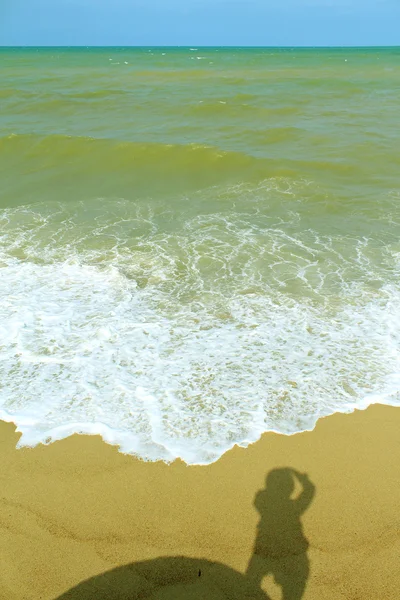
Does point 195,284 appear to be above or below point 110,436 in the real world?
above

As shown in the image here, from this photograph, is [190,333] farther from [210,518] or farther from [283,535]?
[283,535]

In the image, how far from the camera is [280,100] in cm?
2091

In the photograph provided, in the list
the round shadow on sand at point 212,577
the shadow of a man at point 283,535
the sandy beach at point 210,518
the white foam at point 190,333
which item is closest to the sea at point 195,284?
the white foam at point 190,333

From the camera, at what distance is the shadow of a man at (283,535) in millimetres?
2986

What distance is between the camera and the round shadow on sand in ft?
9.51

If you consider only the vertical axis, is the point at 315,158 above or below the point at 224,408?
above

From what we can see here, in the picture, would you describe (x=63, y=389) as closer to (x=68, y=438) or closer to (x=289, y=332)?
(x=68, y=438)

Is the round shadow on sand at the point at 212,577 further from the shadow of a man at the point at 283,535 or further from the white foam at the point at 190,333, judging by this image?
the white foam at the point at 190,333

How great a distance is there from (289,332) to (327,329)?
452 mm

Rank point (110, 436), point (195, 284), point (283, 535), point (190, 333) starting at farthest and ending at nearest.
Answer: point (195, 284)
point (190, 333)
point (110, 436)
point (283, 535)

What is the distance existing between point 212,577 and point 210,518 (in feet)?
1.41

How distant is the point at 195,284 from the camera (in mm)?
6465

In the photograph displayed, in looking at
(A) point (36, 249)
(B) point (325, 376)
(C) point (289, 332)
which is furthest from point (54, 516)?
(A) point (36, 249)

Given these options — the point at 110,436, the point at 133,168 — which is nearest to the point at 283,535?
the point at 110,436
